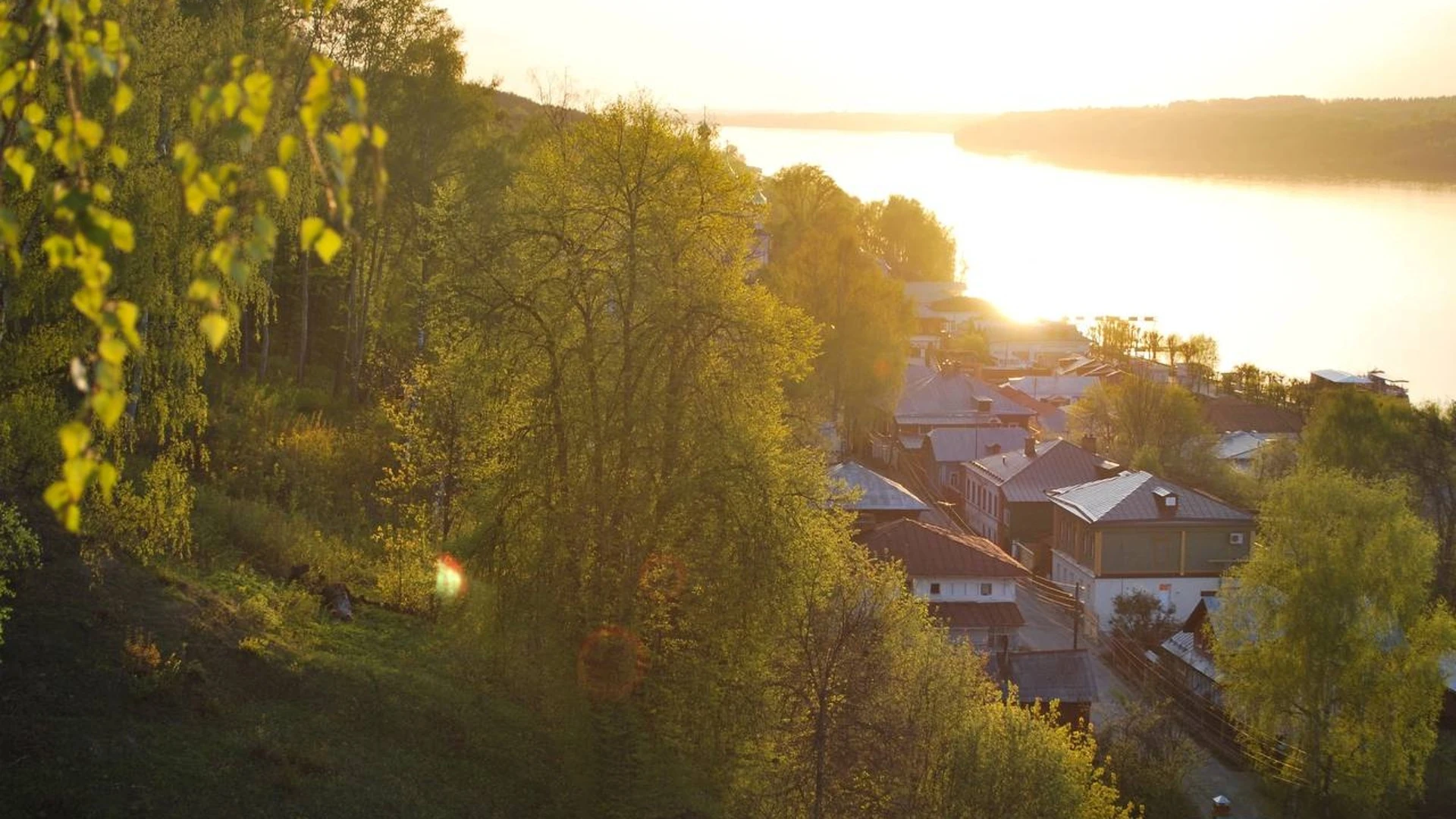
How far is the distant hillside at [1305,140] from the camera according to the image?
470 feet

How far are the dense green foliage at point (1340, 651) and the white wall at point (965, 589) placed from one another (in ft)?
14.1

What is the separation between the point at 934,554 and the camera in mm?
24016

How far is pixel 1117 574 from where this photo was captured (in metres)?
27.8

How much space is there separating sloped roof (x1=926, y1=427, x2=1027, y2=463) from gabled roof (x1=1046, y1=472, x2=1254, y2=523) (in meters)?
8.35

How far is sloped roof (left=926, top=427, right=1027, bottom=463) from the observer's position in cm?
3812

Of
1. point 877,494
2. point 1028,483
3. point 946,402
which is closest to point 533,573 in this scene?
point 877,494

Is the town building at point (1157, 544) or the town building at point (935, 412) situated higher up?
the town building at point (935, 412)

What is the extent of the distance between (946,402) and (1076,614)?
21585 mm

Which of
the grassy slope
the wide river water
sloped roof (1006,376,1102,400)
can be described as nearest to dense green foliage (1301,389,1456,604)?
sloped roof (1006,376,1102,400)

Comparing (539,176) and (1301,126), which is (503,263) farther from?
(1301,126)

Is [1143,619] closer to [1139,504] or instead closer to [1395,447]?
[1139,504]

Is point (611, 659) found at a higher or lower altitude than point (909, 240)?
lower

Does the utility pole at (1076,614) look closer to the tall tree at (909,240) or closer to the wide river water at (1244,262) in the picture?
the wide river water at (1244,262)

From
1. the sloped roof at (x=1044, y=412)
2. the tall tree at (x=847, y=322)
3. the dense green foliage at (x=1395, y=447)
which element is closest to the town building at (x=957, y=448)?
the tall tree at (x=847, y=322)
